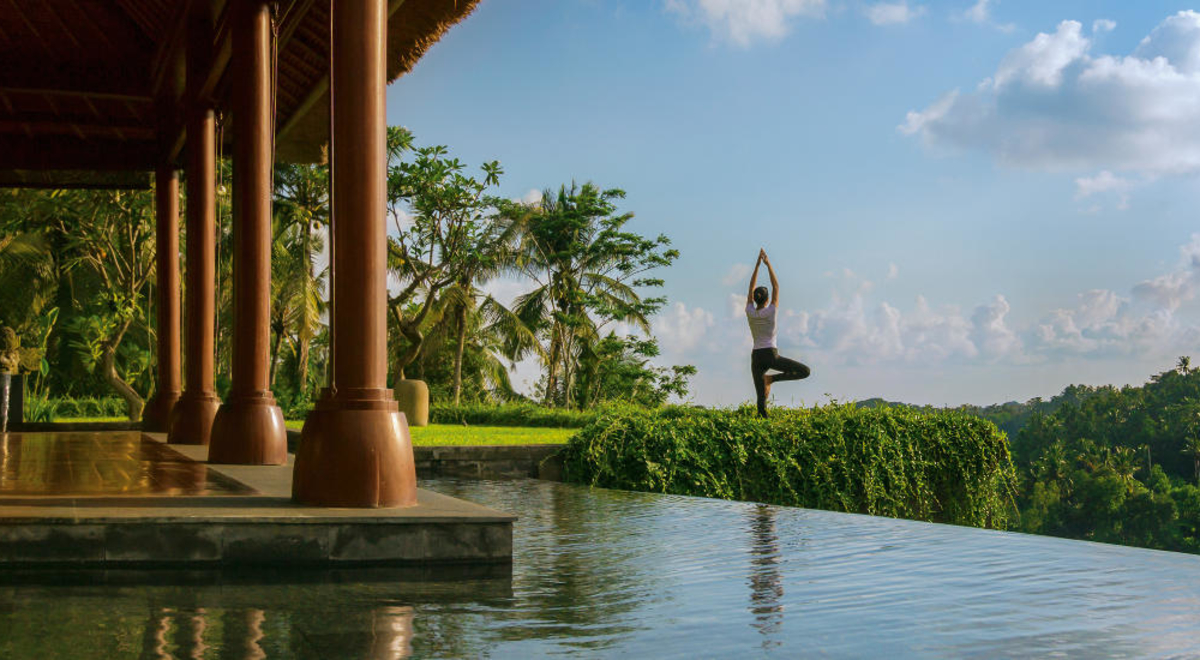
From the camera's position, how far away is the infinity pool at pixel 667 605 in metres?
3.05

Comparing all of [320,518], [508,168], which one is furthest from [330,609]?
[508,168]

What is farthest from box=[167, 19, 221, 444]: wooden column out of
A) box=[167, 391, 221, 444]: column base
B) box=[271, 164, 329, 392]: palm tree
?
box=[271, 164, 329, 392]: palm tree

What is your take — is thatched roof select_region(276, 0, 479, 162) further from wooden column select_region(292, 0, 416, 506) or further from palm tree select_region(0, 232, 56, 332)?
palm tree select_region(0, 232, 56, 332)

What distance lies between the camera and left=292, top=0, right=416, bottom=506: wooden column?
504 cm

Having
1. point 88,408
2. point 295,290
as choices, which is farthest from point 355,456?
point 295,290

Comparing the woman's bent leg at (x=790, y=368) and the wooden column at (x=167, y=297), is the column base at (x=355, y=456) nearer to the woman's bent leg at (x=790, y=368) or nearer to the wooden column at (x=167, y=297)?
the woman's bent leg at (x=790, y=368)

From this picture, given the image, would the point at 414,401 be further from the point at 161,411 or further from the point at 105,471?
the point at 105,471

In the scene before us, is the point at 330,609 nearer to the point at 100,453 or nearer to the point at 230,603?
the point at 230,603

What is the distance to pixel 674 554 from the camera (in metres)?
4.98

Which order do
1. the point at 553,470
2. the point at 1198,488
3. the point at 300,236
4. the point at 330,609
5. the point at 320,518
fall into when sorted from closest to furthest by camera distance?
the point at 330,609, the point at 320,518, the point at 553,470, the point at 300,236, the point at 1198,488

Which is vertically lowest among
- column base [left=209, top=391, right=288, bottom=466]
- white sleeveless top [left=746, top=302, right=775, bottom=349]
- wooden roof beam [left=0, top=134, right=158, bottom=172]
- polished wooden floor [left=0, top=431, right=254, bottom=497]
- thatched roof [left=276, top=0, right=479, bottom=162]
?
polished wooden floor [left=0, top=431, right=254, bottom=497]

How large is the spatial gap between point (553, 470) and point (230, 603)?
6777 mm

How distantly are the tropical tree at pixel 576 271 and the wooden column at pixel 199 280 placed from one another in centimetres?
2434

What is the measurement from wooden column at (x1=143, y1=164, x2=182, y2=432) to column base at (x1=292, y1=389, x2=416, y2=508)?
8641 millimetres
